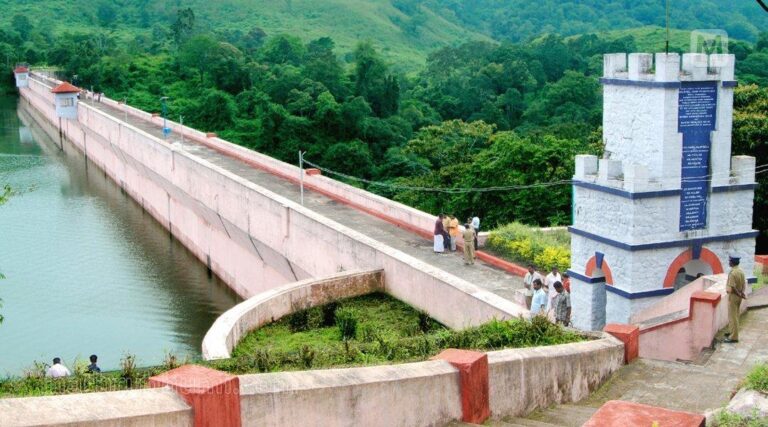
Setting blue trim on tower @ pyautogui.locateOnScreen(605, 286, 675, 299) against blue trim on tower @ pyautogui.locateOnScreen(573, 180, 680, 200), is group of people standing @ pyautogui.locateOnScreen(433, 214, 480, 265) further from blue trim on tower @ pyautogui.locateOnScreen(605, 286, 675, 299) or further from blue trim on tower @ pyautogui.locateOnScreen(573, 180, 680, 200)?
blue trim on tower @ pyautogui.locateOnScreen(605, 286, 675, 299)

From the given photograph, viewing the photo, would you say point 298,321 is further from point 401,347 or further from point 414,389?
point 414,389

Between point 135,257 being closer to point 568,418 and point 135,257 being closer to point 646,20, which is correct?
point 568,418

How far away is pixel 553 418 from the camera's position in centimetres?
917

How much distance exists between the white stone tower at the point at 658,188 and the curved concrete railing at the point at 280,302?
5012mm

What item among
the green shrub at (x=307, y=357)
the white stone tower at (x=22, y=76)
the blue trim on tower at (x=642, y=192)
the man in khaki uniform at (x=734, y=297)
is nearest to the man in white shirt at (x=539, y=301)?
the blue trim on tower at (x=642, y=192)

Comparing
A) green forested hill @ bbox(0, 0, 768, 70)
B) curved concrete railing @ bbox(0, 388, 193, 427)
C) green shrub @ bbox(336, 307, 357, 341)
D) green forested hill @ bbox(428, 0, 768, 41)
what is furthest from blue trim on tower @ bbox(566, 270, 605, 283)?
green forested hill @ bbox(428, 0, 768, 41)

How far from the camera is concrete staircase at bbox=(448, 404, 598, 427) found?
8766mm

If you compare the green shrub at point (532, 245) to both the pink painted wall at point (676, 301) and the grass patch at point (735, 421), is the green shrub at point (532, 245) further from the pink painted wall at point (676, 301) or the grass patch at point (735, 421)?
the grass patch at point (735, 421)

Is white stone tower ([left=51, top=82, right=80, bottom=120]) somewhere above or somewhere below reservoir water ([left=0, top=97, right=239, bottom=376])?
above

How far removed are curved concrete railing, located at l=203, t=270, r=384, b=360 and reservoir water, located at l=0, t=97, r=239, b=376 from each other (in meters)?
1.37

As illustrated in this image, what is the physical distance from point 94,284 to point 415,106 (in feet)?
108

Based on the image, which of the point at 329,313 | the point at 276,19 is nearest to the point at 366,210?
the point at 329,313

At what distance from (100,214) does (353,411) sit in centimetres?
3583

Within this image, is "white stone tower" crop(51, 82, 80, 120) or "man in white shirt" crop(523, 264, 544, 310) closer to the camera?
"man in white shirt" crop(523, 264, 544, 310)
